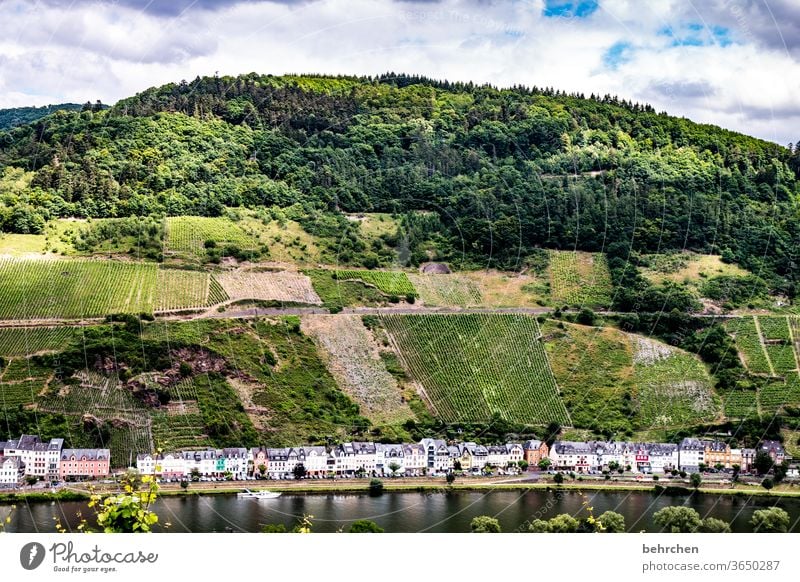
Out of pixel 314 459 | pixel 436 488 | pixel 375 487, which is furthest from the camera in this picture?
pixel 314 459

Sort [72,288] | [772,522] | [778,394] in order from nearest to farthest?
[772,522] → [72,288] → [778,394]

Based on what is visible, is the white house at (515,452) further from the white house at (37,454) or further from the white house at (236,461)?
the white house at (37,454)

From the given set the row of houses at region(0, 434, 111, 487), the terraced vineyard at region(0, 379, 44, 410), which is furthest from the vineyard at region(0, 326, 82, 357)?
the row of houses at region(0, 434, 111, 487)

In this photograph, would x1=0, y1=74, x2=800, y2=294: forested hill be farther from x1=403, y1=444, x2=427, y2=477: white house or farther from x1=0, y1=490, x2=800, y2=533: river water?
x1=0, y1=490, x2=800, y2=533: river water

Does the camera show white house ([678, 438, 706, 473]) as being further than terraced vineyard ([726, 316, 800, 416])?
No

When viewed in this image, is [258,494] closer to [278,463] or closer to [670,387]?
[278,463]

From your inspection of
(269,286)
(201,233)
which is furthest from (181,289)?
(201,233)
